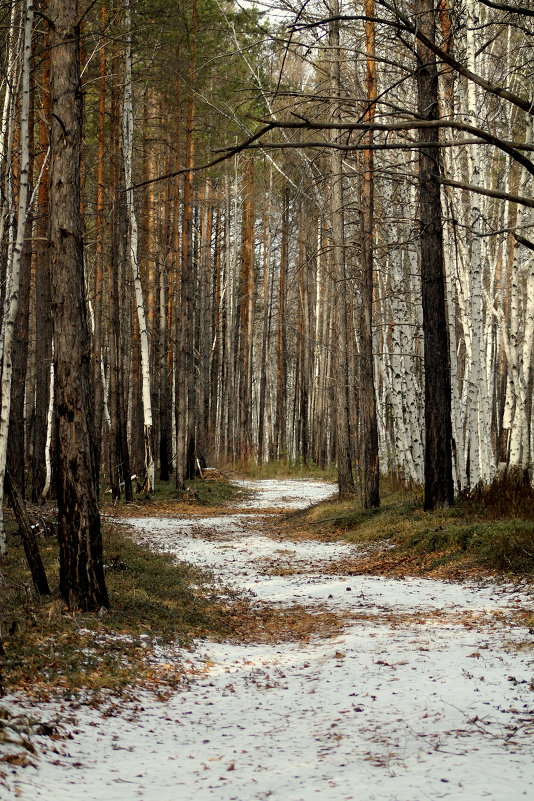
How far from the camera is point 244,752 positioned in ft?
12.6

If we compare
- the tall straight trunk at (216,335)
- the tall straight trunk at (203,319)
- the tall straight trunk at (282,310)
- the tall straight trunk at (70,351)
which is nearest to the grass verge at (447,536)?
the tall straight trunk at (70,351)

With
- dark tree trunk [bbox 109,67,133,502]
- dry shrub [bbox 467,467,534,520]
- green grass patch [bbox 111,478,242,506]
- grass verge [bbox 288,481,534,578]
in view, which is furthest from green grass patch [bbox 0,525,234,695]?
green grass patch [bbox 111,478,242,506]

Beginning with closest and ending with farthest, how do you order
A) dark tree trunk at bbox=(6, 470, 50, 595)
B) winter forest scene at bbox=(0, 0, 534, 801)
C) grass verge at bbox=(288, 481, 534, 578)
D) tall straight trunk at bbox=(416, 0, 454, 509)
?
winter forest scene at bbox=(0, 0, 534, 801) → dark tree trunk at bbox=(6, 470, 50, 595) → grass verge at bbox=(288, 481, 534, 578) → tall straight trunk at bbox=(416, 0, 454, 509)

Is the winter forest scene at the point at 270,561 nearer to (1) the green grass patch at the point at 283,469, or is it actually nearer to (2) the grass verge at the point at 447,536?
(2) the grass verge at the point at 447,536

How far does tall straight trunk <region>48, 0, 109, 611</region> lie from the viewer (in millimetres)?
6281

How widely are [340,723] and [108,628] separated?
2.38 meters

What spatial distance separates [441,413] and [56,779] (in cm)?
896

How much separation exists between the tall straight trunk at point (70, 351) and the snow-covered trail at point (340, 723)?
119 centimetres

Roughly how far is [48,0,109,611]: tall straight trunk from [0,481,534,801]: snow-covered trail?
3.90 ft

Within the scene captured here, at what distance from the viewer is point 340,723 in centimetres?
422

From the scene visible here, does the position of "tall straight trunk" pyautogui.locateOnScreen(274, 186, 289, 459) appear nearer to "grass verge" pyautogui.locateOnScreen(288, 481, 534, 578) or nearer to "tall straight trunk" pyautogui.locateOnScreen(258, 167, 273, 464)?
"tall straight trunk" pyautogui.locateOnScreen(258, 167, 273, 464)

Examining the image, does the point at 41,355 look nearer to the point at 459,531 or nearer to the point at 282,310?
the point at 459,531

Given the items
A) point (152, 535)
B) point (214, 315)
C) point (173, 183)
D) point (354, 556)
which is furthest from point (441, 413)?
point (214, 315)

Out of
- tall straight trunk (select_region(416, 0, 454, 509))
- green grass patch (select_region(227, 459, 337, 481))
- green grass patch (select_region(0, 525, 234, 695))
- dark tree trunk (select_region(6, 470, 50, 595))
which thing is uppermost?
tall straight trunk (select_region(416, 0, 454, 509))
